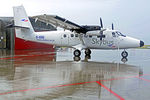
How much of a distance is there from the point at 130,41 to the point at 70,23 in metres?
5.89

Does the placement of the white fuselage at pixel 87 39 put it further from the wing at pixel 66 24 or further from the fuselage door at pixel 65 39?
the wing at pixel 66 24

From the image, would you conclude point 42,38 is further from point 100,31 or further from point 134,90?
point 134,90

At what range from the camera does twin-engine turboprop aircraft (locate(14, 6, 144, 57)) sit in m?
15.7

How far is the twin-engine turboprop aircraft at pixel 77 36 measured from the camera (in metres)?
15.7

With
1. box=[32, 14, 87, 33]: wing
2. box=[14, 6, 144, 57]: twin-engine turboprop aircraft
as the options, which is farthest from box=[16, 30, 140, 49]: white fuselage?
box=[32, 14, 87, 33]: wing


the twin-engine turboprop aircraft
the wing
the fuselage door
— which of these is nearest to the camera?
the wing

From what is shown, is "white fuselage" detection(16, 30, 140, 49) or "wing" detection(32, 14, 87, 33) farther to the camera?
"white fuselage" detection(16, 30, 140, 49)

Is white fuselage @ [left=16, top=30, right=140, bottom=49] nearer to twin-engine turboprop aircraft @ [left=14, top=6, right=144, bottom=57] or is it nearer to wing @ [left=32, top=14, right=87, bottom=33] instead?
Result: twin-engine turboprop aircraft @ [left=14, top=6, right=144, bottom=57]

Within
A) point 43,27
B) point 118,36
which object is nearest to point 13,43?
point 43,27

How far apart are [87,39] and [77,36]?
3.76ft

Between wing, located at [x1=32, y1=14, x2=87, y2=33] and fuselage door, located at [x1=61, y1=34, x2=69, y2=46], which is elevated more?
wing, located at [x1=32, y1=14, x2=87, y2=33]

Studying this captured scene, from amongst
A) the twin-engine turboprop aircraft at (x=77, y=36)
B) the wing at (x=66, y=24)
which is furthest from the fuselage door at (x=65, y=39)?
the wing at (x=66, y=24)

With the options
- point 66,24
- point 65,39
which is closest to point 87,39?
point 65,39

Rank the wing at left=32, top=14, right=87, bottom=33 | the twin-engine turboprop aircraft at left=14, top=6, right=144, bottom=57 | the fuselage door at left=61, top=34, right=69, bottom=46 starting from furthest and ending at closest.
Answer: the fuselage door at left=61, top=34, right=69, bottom=46
the twin-engine turboprop aircraft at left=14, top=6, right=144, bottom=57
the wing at left=32, top=14, right=87, bottom=33
